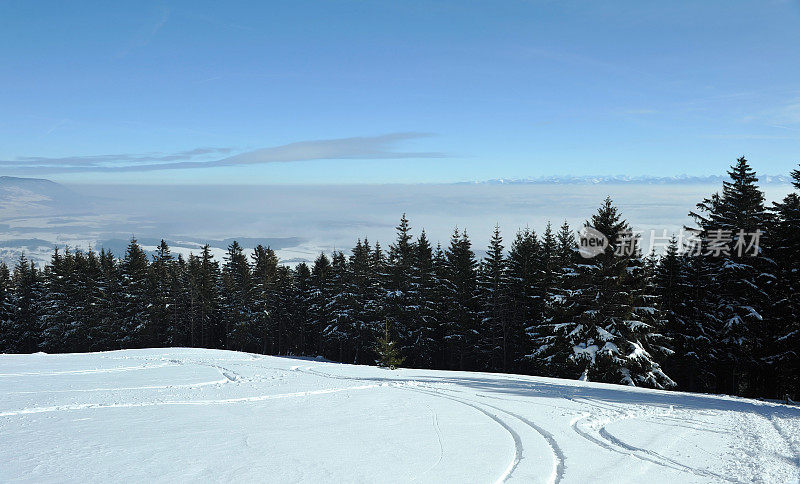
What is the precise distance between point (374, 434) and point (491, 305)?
117ft

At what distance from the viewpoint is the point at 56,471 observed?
6.13 metres

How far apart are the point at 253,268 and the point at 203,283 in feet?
27.0

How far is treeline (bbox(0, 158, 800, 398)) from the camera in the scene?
2703 cm

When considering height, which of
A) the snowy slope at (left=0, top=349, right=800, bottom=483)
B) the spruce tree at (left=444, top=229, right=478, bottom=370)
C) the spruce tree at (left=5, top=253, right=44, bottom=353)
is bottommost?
the spruce tree at (left=5, top=253, right=44, bottom=353)

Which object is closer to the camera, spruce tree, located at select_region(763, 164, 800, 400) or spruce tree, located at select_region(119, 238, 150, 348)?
spruce tree, located at select_region(763, 164, 800, 400)

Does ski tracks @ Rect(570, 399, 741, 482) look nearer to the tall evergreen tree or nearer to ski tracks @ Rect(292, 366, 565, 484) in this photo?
ski tracks @ Rect(292, 366, 565, 484)

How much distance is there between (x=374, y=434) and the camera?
8734mm

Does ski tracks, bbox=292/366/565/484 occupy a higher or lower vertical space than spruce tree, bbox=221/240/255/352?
higher

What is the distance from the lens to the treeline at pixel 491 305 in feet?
88.7

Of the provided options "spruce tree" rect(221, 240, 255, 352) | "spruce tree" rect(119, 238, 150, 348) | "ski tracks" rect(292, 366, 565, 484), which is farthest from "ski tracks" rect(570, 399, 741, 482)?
"spruce tree" rect(119, 238, 150, 348)

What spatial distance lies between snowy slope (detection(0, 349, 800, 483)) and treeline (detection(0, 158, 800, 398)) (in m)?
12.7

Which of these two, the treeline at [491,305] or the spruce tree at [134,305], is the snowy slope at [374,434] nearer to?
the treeline at [491,305]

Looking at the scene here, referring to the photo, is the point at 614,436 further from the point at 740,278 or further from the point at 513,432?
the point at 740,278


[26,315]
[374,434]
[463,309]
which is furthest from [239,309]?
[374,434]
